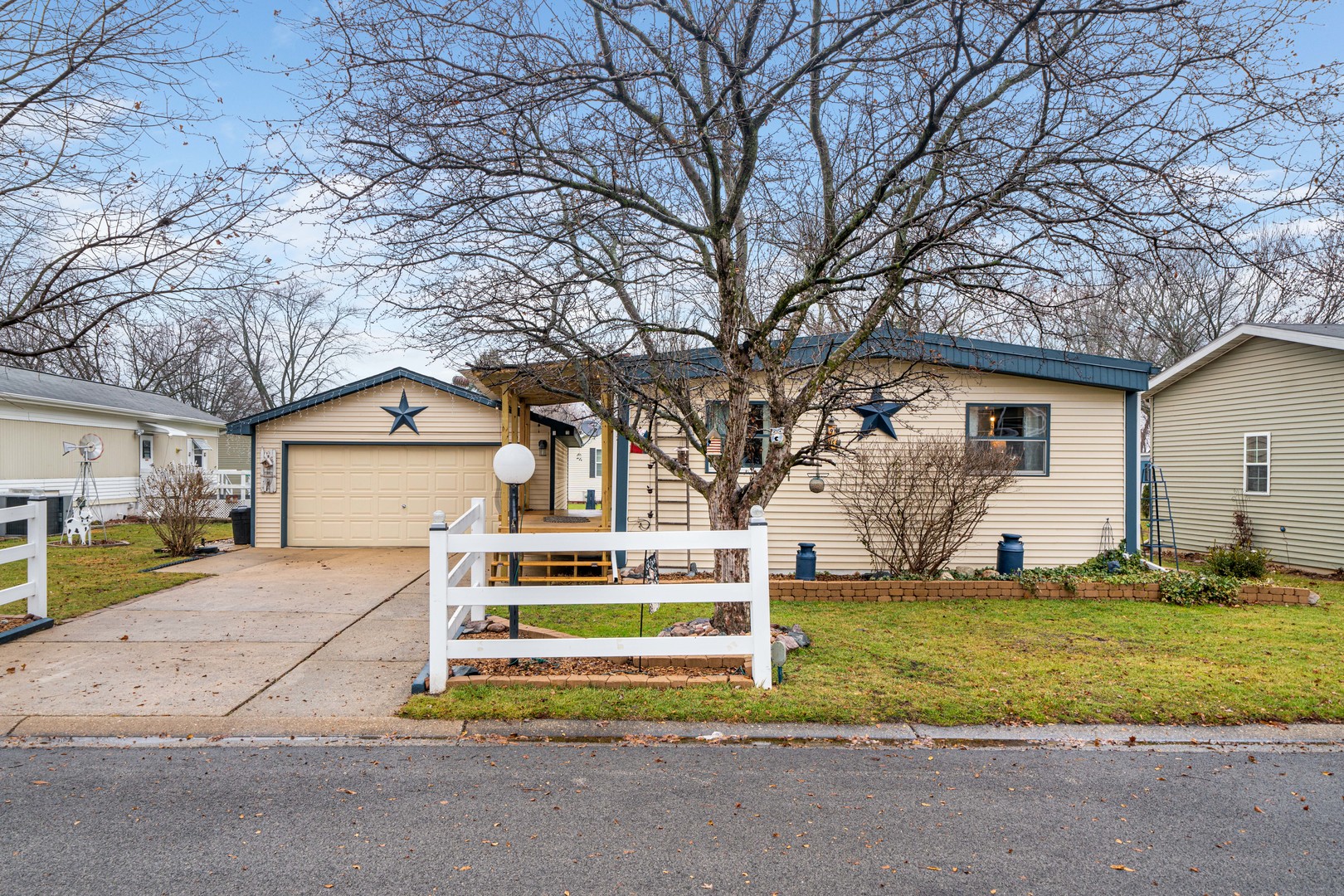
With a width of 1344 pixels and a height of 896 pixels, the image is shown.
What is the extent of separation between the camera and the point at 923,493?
1021cm

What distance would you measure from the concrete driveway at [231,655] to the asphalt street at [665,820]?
719mm

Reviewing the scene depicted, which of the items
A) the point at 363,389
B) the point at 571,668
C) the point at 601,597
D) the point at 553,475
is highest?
the point at 363,389

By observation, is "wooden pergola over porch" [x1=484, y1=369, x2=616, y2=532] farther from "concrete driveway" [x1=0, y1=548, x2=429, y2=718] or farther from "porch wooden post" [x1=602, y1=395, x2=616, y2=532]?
"concrete driveway" [x1=0, y1=548, x2=429, y2=718]

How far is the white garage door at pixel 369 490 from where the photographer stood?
15.1 m

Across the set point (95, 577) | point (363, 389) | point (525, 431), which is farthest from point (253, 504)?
point (525, 431)

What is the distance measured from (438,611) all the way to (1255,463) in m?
15.0

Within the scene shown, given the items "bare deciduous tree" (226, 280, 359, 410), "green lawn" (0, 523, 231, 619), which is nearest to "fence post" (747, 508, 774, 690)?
"green lawn" (0, 523, 231, 619)

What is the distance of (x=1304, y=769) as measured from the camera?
13.6 feet

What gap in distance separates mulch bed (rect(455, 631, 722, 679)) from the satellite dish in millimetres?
17185

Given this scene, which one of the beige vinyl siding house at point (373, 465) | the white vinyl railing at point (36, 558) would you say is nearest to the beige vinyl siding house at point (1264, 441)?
the beige vinyl siding house at point (373, 465)

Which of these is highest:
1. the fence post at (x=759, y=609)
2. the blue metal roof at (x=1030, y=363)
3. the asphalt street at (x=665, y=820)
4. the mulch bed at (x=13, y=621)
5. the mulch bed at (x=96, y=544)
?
the blue metal roof at (x=1030, y=363)

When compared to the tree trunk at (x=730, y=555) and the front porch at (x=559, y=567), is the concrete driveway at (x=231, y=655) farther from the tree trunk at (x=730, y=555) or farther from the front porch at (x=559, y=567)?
the tree trunk at (x=730, y=555)

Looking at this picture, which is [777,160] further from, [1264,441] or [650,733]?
[1264,441]

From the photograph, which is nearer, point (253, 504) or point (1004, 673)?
point (1004, 673)
